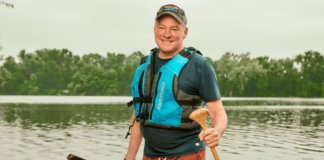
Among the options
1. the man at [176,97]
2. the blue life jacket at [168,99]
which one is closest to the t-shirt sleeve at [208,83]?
the man at [176,97]

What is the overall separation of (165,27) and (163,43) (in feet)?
0.42

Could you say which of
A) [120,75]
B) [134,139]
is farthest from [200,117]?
[120,75]

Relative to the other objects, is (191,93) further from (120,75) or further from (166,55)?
(120,75)

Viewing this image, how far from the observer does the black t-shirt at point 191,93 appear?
2.80 meters

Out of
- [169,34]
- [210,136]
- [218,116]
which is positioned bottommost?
[210,136]

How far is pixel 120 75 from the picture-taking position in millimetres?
131125

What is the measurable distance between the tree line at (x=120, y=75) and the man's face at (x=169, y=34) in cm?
10757

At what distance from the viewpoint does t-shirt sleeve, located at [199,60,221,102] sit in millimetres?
2785

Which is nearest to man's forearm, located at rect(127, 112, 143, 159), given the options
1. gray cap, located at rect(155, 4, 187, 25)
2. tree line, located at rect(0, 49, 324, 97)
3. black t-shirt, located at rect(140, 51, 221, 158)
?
black t-shirt, located at rect(140, 51, 221, 158)

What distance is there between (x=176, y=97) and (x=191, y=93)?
0.12 m

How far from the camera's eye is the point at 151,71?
313cm

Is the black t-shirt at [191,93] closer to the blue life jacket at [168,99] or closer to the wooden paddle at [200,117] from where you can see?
the blue life jacket at [168,99]

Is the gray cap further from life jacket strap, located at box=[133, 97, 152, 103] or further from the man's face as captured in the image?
A: life jacket strap, located at box=[133, 97, 152, 103]

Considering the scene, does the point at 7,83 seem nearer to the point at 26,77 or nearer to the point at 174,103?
the point at 26,77
